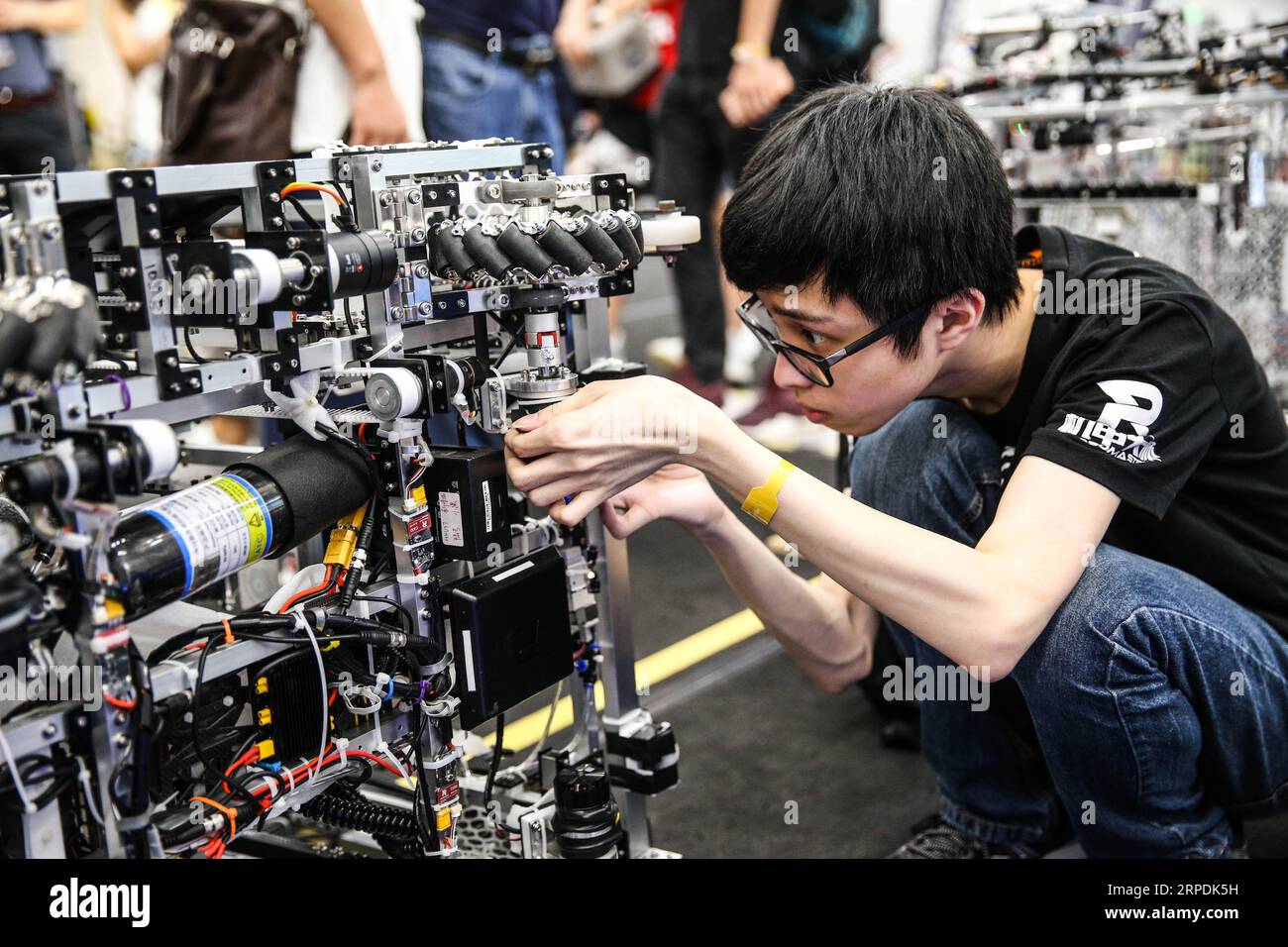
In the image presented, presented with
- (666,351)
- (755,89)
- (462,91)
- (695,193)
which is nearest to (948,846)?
(462,91)

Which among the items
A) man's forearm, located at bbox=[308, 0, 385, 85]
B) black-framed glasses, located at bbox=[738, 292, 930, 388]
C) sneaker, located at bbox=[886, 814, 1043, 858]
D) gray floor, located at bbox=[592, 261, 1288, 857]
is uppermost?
man's forearm, located at bbox=[308, 0, 385, 85]

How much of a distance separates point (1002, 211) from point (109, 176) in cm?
111

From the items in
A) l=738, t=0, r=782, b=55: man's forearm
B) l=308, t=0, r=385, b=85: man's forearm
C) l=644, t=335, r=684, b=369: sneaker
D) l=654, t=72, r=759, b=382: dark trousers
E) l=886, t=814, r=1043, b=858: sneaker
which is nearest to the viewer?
l=886, t=814, r=1043, b=858: sneaker

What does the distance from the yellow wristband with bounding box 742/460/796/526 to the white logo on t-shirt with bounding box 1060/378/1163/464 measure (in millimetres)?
379

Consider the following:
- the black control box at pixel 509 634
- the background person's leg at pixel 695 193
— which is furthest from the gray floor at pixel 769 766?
the background person's leg at pixel 695 193

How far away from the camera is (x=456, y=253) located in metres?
1.52

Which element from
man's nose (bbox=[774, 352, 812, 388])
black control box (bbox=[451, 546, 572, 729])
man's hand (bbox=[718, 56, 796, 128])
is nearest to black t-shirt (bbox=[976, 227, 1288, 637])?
man's nose (bbox=[774, 352, 812, 388])

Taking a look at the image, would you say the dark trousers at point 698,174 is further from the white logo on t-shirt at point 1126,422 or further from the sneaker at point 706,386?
the white logo on t-shirt at point 1126,422

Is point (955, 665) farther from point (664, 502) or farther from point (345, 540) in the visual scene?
point (345, 540)

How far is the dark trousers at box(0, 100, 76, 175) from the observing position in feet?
12.9

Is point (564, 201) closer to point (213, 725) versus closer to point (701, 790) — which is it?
point (213, 725)

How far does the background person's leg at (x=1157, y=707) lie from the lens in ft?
5.52

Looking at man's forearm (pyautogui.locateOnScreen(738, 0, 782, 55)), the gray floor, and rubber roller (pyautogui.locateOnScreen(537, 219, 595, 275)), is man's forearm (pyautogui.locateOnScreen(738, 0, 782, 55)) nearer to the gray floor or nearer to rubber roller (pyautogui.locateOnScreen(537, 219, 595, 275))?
the gray floor

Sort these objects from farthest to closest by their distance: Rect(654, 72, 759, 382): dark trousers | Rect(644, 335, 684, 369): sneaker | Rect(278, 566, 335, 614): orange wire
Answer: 1. Rect(644, 335, 684, 369): sneaker
2. Rect(654, 72, 759, 382): dark trousers
3. Rect(278, 566, 335, 614): orange wire
